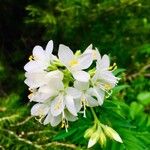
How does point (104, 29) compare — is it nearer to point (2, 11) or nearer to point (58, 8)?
point (58, 8)

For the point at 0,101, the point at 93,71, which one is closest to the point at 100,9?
the point at 0,101

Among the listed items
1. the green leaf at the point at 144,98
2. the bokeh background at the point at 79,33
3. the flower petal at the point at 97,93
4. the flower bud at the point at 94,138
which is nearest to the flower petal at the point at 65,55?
the flower petal at the point at 97,93

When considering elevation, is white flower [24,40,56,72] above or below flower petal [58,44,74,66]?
below

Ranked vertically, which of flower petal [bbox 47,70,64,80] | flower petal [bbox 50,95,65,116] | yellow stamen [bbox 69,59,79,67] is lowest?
flower petal [bbox 50,95,65,116]

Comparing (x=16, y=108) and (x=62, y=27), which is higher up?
(x=62, y=27)

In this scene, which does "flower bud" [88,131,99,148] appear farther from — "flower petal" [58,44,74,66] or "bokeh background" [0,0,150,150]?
"bokeh background" [0,0,150,150]

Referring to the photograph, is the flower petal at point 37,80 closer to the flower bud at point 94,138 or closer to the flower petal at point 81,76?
the flower petal at point 81,76

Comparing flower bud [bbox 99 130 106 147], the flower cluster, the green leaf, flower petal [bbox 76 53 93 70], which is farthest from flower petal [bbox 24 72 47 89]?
the green leaf

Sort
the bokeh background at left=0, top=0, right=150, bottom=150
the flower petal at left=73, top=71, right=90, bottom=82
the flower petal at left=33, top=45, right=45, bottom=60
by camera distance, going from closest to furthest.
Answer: the flower petal at left=73, top=71, right=90, bottom=82, the flower petal at left=33, top=45, right=45, bottom=60, the bokeh background at left=0, top=0, right=150, bottom=150
